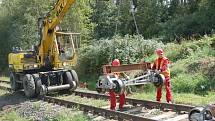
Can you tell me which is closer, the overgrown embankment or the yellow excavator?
the overgrown embankment

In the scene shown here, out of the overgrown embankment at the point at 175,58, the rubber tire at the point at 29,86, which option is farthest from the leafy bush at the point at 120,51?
the rubber tire at the point at 29,86

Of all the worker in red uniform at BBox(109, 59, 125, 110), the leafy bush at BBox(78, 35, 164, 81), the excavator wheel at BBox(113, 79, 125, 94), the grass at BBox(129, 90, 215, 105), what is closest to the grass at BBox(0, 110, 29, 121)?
the worker in red uniform at BBox(109, 59, 125, 110)

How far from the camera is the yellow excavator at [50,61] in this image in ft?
55.0

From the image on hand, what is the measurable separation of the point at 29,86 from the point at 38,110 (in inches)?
127

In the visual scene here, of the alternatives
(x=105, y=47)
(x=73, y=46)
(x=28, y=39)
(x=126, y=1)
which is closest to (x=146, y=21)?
(x=126, y=1)

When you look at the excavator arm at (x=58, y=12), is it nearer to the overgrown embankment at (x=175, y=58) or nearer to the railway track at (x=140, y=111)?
the railway track at (x=140, y=111)

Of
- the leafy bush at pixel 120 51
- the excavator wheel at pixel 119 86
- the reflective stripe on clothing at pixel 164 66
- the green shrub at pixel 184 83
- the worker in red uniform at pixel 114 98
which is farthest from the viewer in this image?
the leafy bush at pixel 120 51

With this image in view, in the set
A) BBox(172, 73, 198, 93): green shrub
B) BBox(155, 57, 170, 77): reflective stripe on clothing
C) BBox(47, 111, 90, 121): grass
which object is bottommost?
BBox(47, 111, 90, 121): grass

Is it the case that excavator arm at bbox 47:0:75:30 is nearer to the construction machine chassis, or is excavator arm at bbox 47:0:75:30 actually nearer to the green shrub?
the construction machine chassis

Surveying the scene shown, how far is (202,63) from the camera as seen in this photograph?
1563cm

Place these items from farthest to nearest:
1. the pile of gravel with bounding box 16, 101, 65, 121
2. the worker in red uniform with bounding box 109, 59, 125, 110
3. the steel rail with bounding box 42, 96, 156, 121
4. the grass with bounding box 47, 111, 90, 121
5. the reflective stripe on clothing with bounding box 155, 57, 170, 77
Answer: the pile of gravel with bounding box 16, 101, 65, 121
the reflective stripe on clothing with bounding box 155, 57, 170, 77
the worker in red uniform with bounding box 109, 59, 125, 110
the grass with bounding box 47, 111, 90, 121
the steel rail with bounding box 42, 96, 156, 121

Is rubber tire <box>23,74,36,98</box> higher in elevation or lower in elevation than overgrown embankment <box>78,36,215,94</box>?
lower

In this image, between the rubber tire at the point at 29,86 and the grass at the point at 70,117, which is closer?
the grass at the point at 70,117

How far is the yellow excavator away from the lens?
16750mm
